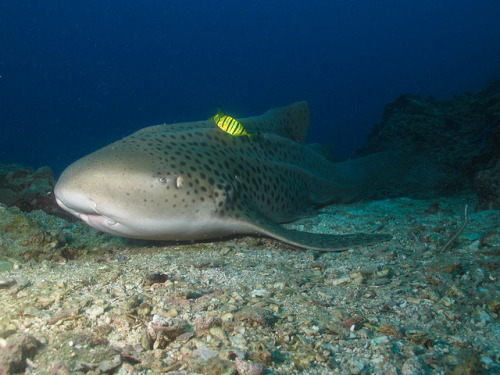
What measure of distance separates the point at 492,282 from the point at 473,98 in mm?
12419

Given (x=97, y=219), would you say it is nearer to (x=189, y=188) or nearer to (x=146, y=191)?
(x=146, y=191)

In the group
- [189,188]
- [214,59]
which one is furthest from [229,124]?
[214,59]

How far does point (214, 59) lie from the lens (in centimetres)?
17875

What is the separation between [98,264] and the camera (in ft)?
10.7

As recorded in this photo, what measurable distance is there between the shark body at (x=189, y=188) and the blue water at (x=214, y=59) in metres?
100

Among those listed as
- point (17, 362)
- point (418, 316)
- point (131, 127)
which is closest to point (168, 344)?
point (17, 362)

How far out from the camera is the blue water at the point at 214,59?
127 metres

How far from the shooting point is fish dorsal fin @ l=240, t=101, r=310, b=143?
21.3 ft

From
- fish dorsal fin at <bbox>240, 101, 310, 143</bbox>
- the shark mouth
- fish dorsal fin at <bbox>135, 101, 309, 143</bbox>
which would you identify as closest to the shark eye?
the shark mouth

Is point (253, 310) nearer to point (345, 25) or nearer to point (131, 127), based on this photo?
point (131, 127)

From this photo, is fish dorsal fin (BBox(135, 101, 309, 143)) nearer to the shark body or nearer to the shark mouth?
the shark body

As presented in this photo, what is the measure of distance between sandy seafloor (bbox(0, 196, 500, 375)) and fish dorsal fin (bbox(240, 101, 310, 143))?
3305 millimetres

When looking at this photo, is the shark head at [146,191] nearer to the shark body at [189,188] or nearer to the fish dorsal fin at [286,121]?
the shark body at [189,188]

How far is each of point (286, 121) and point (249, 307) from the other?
18.8 feet
